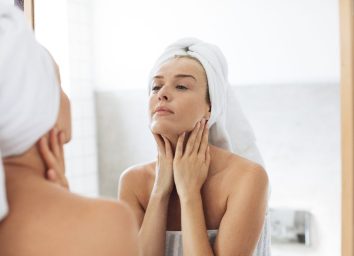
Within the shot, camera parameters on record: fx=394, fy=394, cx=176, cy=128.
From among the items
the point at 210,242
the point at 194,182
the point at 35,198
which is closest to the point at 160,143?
the point at 194,182

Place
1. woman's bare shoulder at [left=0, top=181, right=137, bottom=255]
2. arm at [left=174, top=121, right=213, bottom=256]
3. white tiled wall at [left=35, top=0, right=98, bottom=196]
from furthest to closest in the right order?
white tiled wall at [left=35, top=0, right=98, bottom=196], arm at [left=174, top=121, right=213, bottom=256], woman's bare shoulder at [left=0, top=181, right=137, bottom=255]

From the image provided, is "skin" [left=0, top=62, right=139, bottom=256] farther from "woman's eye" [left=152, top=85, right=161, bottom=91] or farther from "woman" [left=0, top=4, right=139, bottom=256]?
"woman's eye" [left=152, top=85, right=161, bottom=91]

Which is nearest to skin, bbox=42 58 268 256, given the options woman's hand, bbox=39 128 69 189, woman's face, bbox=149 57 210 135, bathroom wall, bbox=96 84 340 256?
woman's face, bbox=149 57 210 135

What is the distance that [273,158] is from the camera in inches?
39.2

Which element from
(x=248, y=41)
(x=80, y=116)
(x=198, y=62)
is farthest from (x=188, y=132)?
(x=80, y=116)

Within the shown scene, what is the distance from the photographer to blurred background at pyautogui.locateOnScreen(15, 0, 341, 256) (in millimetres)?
895

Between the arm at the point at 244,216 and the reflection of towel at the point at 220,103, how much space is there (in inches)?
4.6

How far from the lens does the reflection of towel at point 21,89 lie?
1.40 feet

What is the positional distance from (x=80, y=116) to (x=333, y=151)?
3.27 ft

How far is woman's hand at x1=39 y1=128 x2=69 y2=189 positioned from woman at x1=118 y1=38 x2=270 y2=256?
0.34 meters

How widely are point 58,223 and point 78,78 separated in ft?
3.99

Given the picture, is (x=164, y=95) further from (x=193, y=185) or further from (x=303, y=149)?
(x=303, y=149)

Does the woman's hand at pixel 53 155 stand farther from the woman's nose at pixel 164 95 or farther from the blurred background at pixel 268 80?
the blurred background at pixel 268 80

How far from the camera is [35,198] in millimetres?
440
